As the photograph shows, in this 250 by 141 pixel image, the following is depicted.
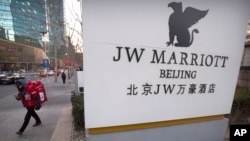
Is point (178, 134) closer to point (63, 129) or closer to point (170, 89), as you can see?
point (170, 89)

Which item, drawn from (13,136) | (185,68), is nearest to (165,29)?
(185,68)

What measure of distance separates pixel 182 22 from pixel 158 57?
2.37 feet

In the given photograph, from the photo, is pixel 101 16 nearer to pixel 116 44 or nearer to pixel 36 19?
pixel 116 44

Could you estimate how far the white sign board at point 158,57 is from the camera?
2.41 meters

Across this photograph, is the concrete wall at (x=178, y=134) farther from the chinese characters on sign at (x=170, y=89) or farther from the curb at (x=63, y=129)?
the curb at (x=63, y=129)

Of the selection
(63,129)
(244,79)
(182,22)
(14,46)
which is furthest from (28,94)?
(14,46)

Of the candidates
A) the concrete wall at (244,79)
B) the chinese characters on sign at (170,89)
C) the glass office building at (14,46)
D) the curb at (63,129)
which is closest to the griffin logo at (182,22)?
the chinese characters on sign at (170,89)

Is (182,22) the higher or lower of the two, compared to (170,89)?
higher

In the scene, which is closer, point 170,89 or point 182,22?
point 182,22

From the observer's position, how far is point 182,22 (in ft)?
9.09

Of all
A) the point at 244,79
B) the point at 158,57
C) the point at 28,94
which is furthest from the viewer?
the point at 244,79

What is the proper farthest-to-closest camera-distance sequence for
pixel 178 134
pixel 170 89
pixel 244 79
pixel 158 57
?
pixel 244 79 < pixel 178 134 < pixel 170 89 < pixel 158 57

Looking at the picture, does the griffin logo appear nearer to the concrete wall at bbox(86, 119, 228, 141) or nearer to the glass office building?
the concrete wall at bbox(86, 119, 228, 141)

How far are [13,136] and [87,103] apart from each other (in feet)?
11.7
